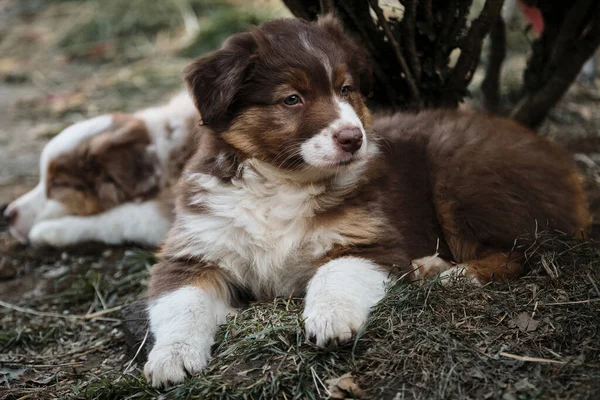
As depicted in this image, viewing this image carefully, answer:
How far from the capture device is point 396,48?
14.6ft

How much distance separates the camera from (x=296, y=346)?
10.1ft

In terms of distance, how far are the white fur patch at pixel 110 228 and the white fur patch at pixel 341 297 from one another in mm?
2634

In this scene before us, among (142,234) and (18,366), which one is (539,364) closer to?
(18,366)

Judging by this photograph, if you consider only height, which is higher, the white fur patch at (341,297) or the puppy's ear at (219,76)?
the puppy's ear at (219,76)

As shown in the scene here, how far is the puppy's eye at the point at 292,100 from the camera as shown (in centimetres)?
355

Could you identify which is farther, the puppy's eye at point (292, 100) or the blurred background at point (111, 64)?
the blurred background at point (111, 64)

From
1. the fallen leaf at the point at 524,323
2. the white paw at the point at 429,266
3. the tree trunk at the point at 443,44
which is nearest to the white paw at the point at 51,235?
the tree trunk at the point at 443,44

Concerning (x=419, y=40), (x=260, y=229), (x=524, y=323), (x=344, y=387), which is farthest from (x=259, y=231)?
(x=419, y=40)

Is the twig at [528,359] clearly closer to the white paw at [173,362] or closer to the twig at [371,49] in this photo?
the white paw at [173,362]

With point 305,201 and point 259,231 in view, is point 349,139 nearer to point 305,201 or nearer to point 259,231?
point 305,201

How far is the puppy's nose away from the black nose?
3573 mm

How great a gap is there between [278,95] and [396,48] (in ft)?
4.02

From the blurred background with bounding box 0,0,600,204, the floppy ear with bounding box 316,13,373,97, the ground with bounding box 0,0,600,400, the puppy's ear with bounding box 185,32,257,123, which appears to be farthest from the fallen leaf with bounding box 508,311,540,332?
the blurred background with bounding box 0,0,600,204

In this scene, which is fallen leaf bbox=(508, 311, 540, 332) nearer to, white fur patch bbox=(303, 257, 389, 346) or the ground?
the ground
